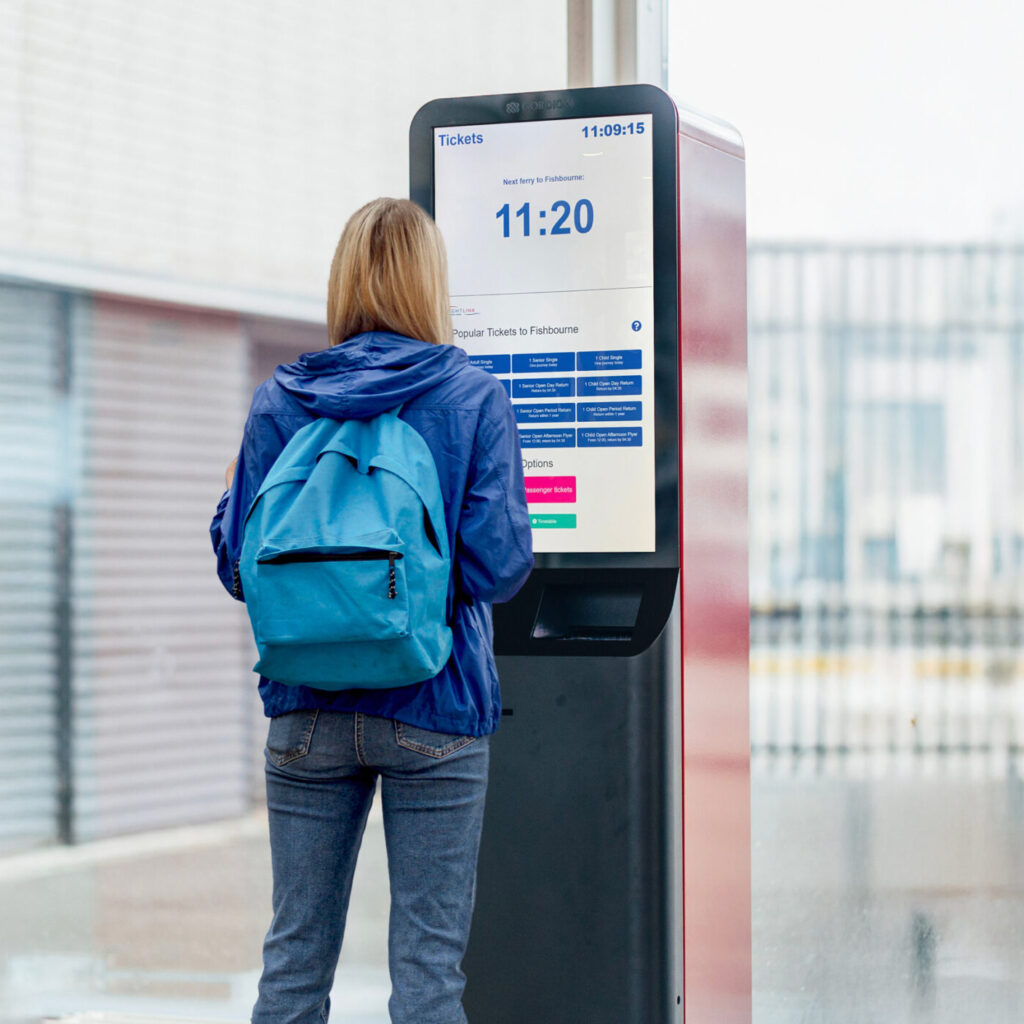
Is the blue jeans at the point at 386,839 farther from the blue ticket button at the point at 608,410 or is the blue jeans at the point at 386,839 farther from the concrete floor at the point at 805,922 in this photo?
the concrete floor at the point at 805,922

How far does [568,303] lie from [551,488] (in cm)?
32

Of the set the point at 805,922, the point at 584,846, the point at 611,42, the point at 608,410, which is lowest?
the point at 805,922

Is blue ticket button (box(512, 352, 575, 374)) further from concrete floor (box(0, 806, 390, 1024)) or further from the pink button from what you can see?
concrete floor (box(0, 806, 390, 1024))

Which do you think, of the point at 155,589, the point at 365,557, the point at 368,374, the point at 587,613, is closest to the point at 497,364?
the point at 587,613

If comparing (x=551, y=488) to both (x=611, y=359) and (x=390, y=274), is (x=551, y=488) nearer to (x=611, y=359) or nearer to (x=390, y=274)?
(x=611, y=359)

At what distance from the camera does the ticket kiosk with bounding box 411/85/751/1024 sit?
2.24 m

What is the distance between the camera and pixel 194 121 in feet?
13.0

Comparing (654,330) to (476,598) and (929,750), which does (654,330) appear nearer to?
(476,598)

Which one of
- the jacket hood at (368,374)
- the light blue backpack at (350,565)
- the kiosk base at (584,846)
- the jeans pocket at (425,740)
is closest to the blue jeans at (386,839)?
the jeans pocket at (425,740)

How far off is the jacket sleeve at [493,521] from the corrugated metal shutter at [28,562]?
256 centimetres

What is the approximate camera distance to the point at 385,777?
1726mm

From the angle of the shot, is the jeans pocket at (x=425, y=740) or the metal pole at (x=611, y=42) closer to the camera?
the jeans pocket at (x=425, y=740)

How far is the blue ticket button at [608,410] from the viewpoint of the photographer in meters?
2.24

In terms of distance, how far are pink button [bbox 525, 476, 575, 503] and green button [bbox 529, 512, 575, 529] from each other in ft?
0.09
